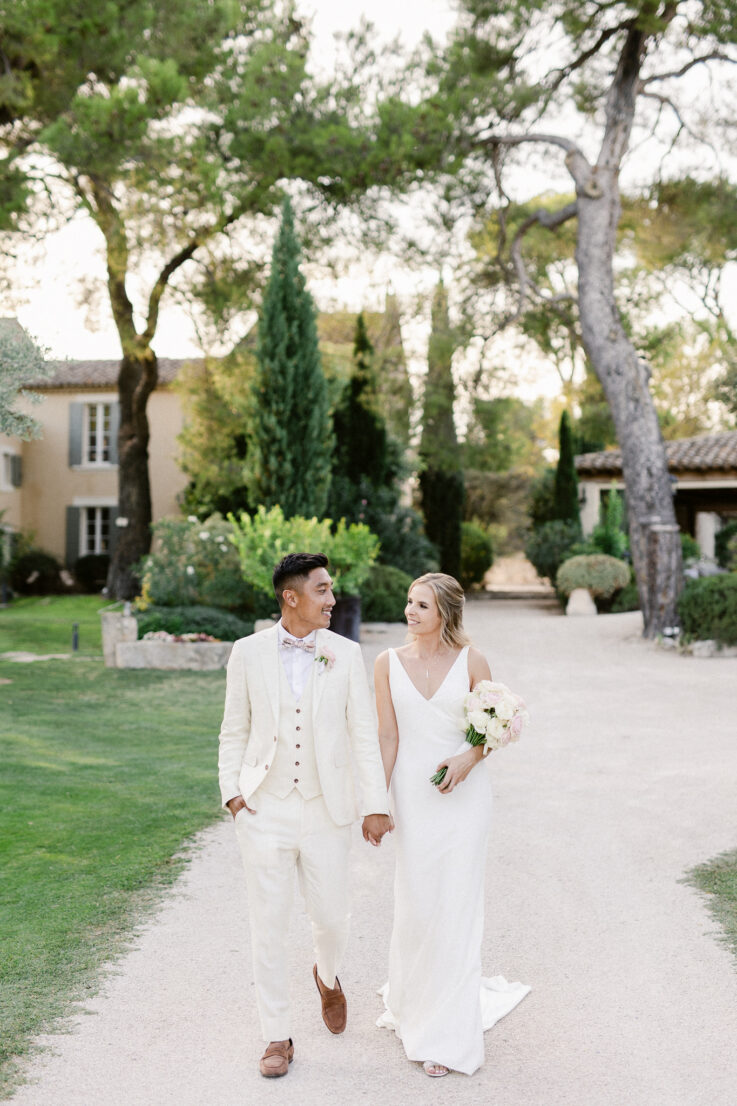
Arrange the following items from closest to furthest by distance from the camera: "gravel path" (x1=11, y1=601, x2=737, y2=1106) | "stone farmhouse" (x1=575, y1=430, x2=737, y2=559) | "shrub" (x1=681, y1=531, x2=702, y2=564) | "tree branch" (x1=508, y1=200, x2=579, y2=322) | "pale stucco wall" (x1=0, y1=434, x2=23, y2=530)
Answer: "gravel path" (x1=11, y1=601, x2=737, y2=1106) < "tree branch" (x1=508, y1=200, x2=579, y2=322) < "shrub" (x1=681, y1=531, x2=702, y2=564) < "stone farmhouse" (x1=575, y1=430, x2=737, y2=559) < "pale stucco wall" (x1=0, y1=434, x2=23, y2=530)

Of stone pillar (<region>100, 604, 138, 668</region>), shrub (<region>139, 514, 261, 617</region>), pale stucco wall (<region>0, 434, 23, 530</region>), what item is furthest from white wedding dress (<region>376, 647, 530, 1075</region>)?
pale stucco wall (<region>0, 434, 23, 530</region>)

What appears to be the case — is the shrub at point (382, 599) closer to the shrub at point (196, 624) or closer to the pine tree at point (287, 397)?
the pine tree at point (287, 397)

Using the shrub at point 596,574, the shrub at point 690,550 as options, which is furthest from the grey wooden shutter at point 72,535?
the shrub at point 690,550

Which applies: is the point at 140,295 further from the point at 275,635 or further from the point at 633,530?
the point at 275,635

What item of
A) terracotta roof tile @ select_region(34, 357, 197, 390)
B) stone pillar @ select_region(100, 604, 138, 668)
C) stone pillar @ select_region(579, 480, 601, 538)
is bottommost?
stone pillar @ select_region(100, 604, 138, 668)

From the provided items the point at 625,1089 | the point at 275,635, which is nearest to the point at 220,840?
the point at 275,635

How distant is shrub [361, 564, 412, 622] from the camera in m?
20.0

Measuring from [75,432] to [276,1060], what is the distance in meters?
29.3

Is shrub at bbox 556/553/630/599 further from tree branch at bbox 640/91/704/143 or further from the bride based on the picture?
the bride

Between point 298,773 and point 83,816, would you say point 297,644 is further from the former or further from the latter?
point 83,816

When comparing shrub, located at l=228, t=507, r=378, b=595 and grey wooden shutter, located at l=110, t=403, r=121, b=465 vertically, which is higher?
grey wooden shutter, located at l=110, t=403, r=121, b=465

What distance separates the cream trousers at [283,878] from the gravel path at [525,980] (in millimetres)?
278

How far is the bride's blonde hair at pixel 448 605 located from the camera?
13.0ft

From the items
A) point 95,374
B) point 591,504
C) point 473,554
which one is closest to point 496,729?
point 591,504
